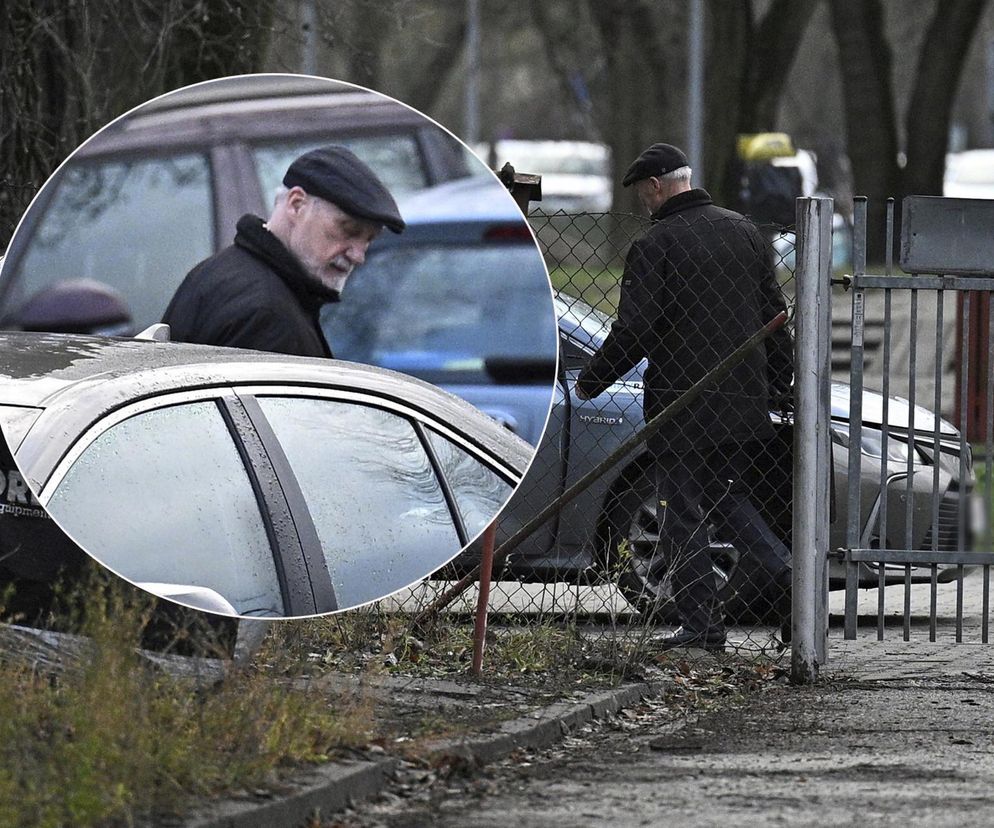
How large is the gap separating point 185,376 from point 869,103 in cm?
2259

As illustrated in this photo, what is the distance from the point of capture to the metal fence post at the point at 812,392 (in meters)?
6.85

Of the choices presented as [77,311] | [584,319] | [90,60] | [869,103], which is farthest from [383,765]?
[869,103]

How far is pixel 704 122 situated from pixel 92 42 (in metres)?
15.1

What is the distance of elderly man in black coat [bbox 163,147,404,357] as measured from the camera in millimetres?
3391

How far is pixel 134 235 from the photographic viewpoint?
3.36 m

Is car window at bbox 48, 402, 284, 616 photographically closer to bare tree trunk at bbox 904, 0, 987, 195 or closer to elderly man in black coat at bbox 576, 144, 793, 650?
elderly man in black coat at bbox 576, 144, 793, 650

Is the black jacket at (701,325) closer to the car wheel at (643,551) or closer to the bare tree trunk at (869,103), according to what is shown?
the car wheel at (643,551)

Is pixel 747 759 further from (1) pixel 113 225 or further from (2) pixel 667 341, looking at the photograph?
(1) pixel 113 225

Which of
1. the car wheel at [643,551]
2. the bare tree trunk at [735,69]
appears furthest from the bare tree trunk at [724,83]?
the car wheel at [643,551]

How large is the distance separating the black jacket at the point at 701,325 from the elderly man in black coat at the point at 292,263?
13.6ft

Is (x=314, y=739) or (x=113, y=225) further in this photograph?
(x=314, y=739)

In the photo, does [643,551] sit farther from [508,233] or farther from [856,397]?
[508,233]

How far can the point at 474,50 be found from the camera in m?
36.1

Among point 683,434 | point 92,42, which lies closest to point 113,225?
point 683,434
